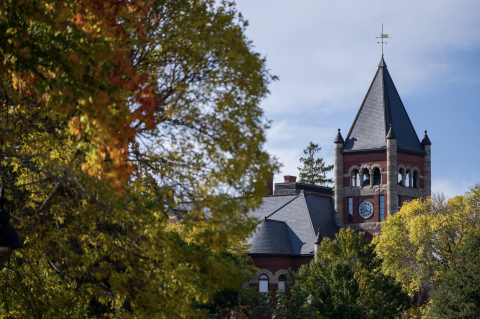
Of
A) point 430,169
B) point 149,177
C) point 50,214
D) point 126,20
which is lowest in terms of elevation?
point 50,214

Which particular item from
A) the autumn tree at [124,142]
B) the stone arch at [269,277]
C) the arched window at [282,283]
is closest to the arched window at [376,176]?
the arched window at [282,283]

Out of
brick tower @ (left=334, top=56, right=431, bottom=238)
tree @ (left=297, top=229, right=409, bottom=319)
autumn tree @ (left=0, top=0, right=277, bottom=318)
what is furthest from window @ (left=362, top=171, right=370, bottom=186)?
autumn tree @ (left=0, top=0, right=277, bottom=318)

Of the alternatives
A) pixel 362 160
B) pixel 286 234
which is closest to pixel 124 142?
pixel 286 234

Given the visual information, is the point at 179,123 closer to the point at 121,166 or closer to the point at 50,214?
the point at 121,166

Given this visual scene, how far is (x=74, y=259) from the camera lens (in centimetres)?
1065

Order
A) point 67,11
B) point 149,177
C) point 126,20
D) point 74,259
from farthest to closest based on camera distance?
point 149,177 → point 74,259 → point 126,20 → point 67,11

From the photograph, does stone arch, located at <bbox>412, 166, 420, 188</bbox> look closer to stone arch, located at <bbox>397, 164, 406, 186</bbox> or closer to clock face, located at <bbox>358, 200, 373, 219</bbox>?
stone arch, located at <bbox>397, 164, 406, 186</bbox>

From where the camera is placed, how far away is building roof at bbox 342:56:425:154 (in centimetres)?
5956

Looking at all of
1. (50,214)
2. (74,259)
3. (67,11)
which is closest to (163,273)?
(74,259)

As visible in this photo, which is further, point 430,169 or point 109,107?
point 430,169

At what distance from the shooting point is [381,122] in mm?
59844

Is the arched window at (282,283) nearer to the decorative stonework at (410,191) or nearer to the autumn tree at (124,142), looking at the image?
the decorative stonework at (410,191)

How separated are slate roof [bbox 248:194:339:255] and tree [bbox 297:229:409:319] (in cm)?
1428

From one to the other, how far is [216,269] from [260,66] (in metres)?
3.22
